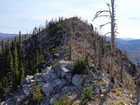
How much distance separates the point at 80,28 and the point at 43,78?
67.6m

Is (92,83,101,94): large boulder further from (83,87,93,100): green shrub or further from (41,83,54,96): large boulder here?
(41,83,54,96): large boulder

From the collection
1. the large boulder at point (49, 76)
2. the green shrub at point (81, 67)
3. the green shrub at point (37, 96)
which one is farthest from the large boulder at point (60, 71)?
the green shrub at point (37, 96)

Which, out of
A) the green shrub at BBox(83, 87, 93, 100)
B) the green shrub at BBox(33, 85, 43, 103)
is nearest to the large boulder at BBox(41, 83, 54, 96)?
the green shrub at BBox(33, 85, 43, 103)

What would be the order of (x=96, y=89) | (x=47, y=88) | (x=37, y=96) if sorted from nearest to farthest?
(x=96, y=89) → (x=37, y=96) → (x=47, y=88)

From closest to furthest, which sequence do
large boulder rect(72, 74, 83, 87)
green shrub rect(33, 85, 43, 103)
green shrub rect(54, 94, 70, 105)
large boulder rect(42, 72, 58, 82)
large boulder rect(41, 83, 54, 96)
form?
green shrub rect(54, 94, 70, 105)
green shrub rect(33, 85, 43, 103)
large boulder rect(72, 74, 83, 87)
large boulder rect(41, 83, 54, 96)
large boulder rect(42, 72, 58, 82)

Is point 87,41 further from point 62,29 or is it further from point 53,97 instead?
point 53,97

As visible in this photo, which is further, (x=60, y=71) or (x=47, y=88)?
(x=60, y=71)

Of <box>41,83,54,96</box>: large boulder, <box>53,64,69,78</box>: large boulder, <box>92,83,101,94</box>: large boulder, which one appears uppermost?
<box>53,64,69,78</box>: large boulder

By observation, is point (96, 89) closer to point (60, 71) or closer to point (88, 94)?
point (88, 94)

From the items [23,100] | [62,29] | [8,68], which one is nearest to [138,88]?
[23,100]

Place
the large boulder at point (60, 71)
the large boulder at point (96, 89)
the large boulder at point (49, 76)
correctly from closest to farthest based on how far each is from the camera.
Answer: the large boulder at point (96, 89) → the large boulder at point (60, 71) → the large boulder at point (49, 76)

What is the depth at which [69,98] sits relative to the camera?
35094 millimetres

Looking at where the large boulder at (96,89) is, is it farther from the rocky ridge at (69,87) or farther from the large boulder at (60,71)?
the large boulder at (60,71)

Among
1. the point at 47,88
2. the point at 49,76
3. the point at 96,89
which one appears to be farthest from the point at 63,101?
the point at 49,76
